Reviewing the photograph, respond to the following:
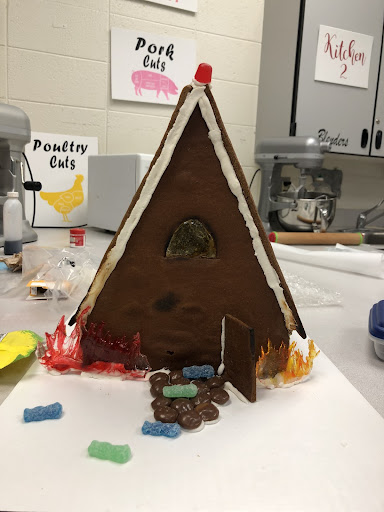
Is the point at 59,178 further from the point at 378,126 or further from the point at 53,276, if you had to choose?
the point at 378,126

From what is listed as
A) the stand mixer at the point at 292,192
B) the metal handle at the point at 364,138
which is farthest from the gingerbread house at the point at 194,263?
the metal handle at the point at 364,138

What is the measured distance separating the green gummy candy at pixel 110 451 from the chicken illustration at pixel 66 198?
148cm

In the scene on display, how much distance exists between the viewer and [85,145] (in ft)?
5.80

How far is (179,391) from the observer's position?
1.58 ft

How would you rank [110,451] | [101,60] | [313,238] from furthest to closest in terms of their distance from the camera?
[101,60] < [313,238] < [110,451]

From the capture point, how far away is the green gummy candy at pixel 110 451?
14.9 inches

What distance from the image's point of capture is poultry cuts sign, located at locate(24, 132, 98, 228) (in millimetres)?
1693

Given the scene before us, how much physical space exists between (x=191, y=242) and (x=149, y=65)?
5.01ft

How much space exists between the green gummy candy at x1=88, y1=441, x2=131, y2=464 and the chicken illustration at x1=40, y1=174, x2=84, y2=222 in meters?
1.48

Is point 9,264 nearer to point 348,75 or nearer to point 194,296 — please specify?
point 194,296

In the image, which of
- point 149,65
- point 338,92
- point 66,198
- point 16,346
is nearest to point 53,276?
point 16,346

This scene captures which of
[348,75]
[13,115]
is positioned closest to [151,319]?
[13,115]

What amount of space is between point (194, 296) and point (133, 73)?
1.52 meters

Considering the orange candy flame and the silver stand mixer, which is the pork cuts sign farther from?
the orange candy flame
